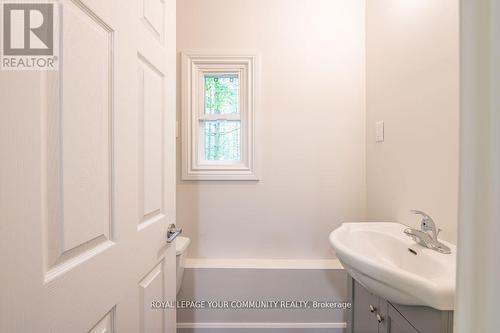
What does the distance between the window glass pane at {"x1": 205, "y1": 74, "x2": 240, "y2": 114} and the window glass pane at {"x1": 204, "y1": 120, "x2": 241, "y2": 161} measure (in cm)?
10

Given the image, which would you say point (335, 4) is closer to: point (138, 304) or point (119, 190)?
point (119, 190)

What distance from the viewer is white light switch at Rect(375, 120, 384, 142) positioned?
1.35 m

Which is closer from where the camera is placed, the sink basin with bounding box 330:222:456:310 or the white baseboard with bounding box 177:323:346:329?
the sink basin with bounding box 330:222:456:310

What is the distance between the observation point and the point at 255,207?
5.32 feet

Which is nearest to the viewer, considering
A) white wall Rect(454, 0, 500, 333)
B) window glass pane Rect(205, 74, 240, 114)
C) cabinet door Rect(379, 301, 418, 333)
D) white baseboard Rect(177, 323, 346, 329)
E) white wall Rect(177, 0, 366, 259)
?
white wall Rect(454, 0, 500, 333)

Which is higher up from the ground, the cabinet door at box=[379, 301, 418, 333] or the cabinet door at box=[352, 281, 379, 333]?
the cabinet door at box=[379, 301, 418, 333]

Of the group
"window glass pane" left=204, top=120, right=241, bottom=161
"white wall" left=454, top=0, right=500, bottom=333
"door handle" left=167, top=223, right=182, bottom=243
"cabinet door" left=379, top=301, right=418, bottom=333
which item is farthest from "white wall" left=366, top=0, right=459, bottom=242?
"door handle" left=167, top=223, right=182, bottom=243

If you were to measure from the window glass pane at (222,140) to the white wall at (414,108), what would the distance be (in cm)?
93

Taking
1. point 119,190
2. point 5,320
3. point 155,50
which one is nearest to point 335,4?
point 155,50

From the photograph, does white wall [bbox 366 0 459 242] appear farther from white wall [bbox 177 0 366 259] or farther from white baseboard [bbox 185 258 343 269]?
white baseboard [bbox 185 258 343 269]

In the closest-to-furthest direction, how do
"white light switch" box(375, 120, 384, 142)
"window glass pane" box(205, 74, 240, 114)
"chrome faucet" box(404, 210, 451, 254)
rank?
"chrome faucet" box(404, 210, 451, 254), "white light switch" box(375, 120, 384, 142), "window glass pane" box(205, 74, 240, 114)

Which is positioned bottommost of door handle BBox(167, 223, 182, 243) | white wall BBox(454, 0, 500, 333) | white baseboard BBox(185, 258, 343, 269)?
white baseboard BBox(185, 258, 343, 269)

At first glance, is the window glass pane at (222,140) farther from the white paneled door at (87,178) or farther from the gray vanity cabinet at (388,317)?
the gray vanity cabinet at (388,317)

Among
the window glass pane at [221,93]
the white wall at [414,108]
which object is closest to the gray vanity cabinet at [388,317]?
the white wall at [414,108]
